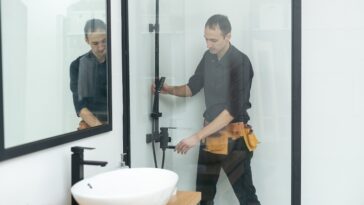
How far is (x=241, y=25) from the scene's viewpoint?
2.22m

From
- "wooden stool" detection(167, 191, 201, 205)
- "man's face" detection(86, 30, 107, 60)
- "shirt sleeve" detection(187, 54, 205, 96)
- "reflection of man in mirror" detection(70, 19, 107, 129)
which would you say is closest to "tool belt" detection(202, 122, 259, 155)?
"shirt sleeve" detection(187, 54, 205, 96)

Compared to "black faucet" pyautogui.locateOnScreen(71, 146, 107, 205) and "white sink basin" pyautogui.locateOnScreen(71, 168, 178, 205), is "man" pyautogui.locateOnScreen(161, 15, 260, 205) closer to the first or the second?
"white sink basin" pyautogui.locateOnScreen(71, 168, 178, 205)

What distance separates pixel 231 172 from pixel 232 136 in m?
0.21

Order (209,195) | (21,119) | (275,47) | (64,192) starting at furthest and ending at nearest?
(209,195)
(275,47)
(64,192)
(21,119)

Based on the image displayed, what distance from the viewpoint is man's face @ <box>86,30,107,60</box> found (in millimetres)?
1933

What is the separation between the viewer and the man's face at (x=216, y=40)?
2221 mm

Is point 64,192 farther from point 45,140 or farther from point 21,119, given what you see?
point 21,119

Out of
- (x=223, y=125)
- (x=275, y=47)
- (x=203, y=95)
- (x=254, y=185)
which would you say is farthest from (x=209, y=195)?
(x=275, y=47)

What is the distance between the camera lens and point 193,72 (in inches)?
90.9

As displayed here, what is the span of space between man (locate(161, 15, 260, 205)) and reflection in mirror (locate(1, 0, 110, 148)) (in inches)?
22.3

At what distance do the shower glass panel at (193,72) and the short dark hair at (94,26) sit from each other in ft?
1.07

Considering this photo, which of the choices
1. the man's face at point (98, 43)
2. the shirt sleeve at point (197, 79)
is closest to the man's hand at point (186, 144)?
the shirt sleeve at point (197, 79)
